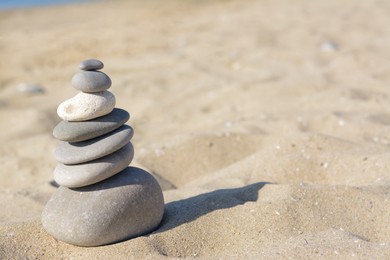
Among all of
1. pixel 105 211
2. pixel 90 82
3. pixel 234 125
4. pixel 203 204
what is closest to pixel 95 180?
pixel 105 211

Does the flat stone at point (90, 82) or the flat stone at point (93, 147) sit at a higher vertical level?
the flat stone at point (90, 82)

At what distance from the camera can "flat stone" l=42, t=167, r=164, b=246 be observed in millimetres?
3035

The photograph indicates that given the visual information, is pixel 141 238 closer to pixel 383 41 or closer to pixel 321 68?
pixel 321 68

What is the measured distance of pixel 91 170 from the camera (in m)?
3.08

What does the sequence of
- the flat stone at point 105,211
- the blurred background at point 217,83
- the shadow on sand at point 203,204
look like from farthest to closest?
1. the blurred background at point 217,83
2. the shadow on sand at point 203,204
3. the flat stone at point 105,211

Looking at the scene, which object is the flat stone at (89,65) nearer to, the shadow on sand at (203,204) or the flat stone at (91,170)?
the flat stone at (91,170)

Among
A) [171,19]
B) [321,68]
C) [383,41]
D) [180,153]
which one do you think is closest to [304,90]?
[321,68]

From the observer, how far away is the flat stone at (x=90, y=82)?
3.12 meters

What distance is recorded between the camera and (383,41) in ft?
27.6

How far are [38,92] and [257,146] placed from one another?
383cm

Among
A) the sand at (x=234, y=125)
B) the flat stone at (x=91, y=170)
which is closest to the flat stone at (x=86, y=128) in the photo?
the flat stone at (x=91, y=170)

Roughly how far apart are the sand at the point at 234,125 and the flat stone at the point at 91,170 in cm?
34

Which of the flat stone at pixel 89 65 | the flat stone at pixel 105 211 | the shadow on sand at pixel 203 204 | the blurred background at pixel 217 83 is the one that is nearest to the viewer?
the flat stone at pixel 105 211

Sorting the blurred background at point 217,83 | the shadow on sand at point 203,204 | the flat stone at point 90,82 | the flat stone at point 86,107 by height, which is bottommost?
the blurred background at point 217,83
